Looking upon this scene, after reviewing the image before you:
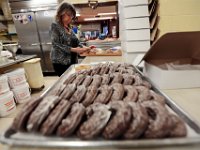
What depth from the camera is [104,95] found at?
2.48 feet

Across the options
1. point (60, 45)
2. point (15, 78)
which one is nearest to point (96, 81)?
point (60, 45)

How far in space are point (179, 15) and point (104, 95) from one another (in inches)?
54.6

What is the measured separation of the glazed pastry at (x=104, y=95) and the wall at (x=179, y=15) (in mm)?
1243

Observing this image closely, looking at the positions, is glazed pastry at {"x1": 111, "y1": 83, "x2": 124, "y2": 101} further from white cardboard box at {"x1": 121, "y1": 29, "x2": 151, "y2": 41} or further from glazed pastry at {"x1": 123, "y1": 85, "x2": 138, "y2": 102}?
white cardboard box at {"x1": 121, "y1": 29, "x2": 151, "y2": 41}

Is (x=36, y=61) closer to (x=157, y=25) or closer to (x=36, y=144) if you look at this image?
(x=157, y=25)

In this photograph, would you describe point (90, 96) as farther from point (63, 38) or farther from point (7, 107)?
point (7, 107)

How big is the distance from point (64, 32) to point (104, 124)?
198 centimetres

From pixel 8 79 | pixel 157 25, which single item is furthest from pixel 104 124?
pixel 8 79

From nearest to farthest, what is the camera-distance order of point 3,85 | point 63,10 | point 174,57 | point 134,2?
point 174,57
point 134,2
point 63,10
point 3,85

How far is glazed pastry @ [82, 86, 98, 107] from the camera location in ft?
2.36

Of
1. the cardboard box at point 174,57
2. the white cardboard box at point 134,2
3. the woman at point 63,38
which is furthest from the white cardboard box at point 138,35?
the woman at point 63,38

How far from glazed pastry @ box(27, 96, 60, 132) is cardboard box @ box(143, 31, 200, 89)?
68 centimetres

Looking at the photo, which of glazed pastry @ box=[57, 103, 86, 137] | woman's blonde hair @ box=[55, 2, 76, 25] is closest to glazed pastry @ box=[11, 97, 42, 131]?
glazed pastry @ box=[57, 103, 86, 137]

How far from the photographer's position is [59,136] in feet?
1.85
